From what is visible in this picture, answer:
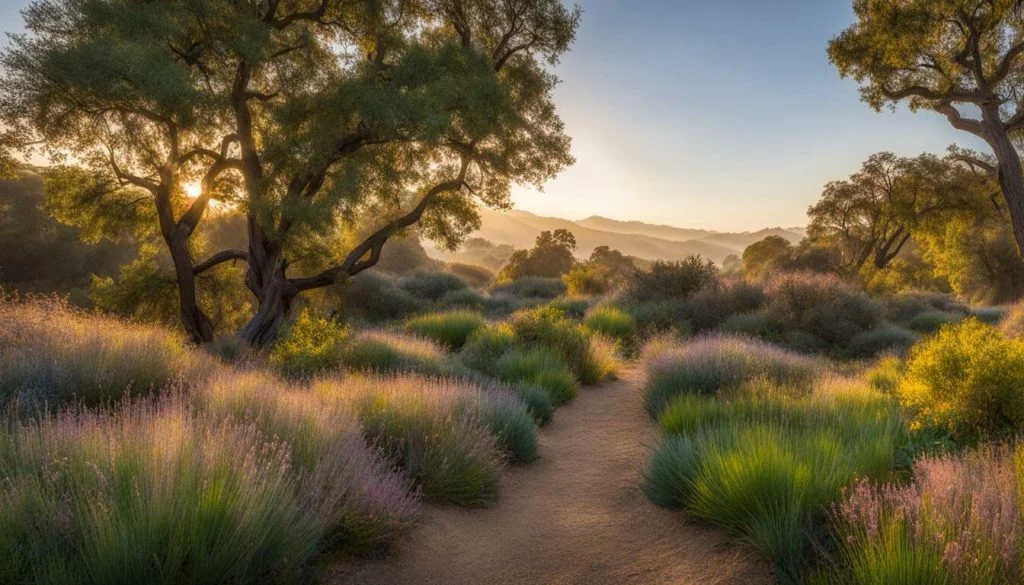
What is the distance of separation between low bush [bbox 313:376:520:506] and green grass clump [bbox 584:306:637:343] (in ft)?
32.0

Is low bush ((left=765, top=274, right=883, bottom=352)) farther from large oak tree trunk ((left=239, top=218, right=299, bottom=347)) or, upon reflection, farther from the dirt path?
large oak tree trunk ((left=239, top=218, right=299, bottom=347))

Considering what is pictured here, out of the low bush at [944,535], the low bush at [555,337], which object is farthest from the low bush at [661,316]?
the low bush at [944,535]

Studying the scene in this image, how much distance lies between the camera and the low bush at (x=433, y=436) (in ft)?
16.3

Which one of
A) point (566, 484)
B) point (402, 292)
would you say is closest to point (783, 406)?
point (566, 484)

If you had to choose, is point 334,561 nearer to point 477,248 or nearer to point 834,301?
point 834,301

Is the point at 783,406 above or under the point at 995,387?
under

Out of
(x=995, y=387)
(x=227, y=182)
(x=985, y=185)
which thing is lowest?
(x=995, y=387)

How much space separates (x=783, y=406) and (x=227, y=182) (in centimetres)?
1542

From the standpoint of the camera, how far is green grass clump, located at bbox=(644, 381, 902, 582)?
135 inches

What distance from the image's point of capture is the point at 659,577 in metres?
3.69

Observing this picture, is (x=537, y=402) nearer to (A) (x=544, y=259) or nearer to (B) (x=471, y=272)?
(A) (x=544, y=259)

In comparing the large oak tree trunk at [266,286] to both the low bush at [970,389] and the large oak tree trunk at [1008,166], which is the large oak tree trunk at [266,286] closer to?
the low bush at [970,389]

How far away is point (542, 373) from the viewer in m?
9.84

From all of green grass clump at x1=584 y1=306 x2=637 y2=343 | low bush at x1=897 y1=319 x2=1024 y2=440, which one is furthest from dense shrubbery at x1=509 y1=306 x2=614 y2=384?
low bush at x1=897 y1=319 x2=1024 y2=440
